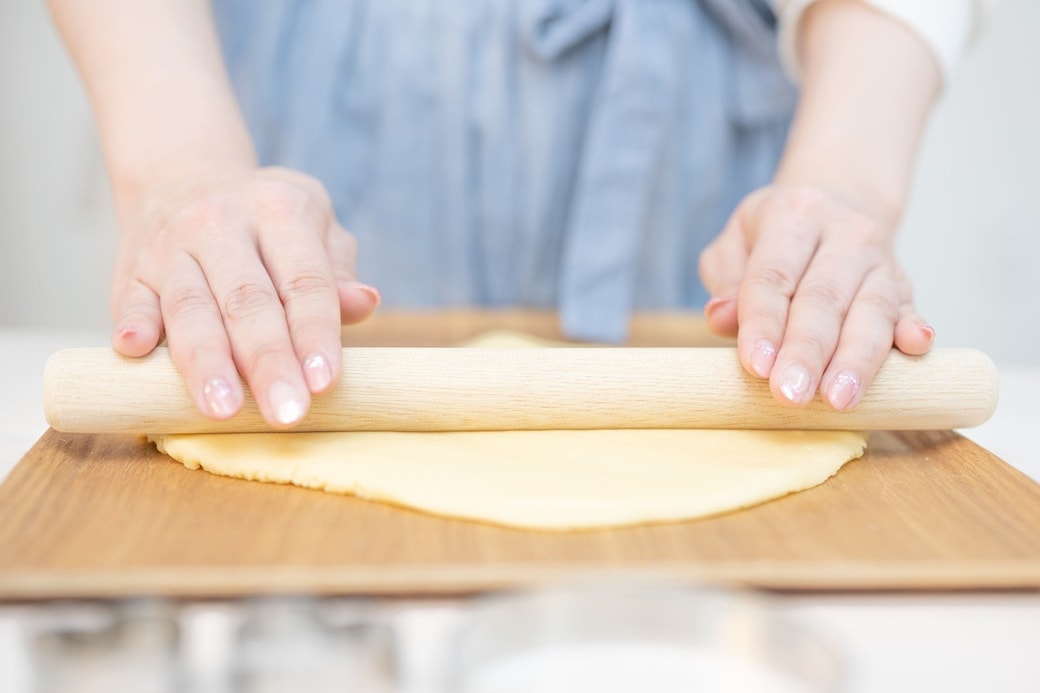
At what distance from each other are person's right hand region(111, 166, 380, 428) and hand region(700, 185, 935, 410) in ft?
1.14

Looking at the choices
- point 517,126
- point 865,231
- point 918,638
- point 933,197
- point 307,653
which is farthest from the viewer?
point 933,197

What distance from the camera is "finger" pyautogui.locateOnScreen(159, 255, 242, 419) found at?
772 millimetres

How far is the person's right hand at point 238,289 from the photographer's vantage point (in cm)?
78

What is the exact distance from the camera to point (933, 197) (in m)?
2.52

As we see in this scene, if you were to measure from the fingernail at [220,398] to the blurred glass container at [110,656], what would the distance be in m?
0.35

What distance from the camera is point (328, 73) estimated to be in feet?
4.39

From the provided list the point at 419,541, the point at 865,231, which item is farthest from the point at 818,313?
the point at 419,541

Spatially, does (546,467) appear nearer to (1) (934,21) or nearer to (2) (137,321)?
(2) (137,321)

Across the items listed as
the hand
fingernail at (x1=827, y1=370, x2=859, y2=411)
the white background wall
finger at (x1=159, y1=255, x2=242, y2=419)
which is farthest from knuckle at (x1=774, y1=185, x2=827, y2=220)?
the white background wall

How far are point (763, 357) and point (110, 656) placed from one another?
0.58 metres

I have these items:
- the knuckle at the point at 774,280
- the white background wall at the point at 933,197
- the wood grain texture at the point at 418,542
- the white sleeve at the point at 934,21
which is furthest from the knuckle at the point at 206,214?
the white background wall at the point at 933,197

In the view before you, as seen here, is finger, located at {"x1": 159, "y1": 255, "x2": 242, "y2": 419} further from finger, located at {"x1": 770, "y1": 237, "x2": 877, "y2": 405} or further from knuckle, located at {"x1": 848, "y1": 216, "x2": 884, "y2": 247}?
knuckle, located at {"x1": 848, "y1": 216, "x2": 884, "y2": 247}

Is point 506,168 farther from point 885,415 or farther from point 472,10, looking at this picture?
point 885,415

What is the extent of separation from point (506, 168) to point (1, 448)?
717 millimetres
